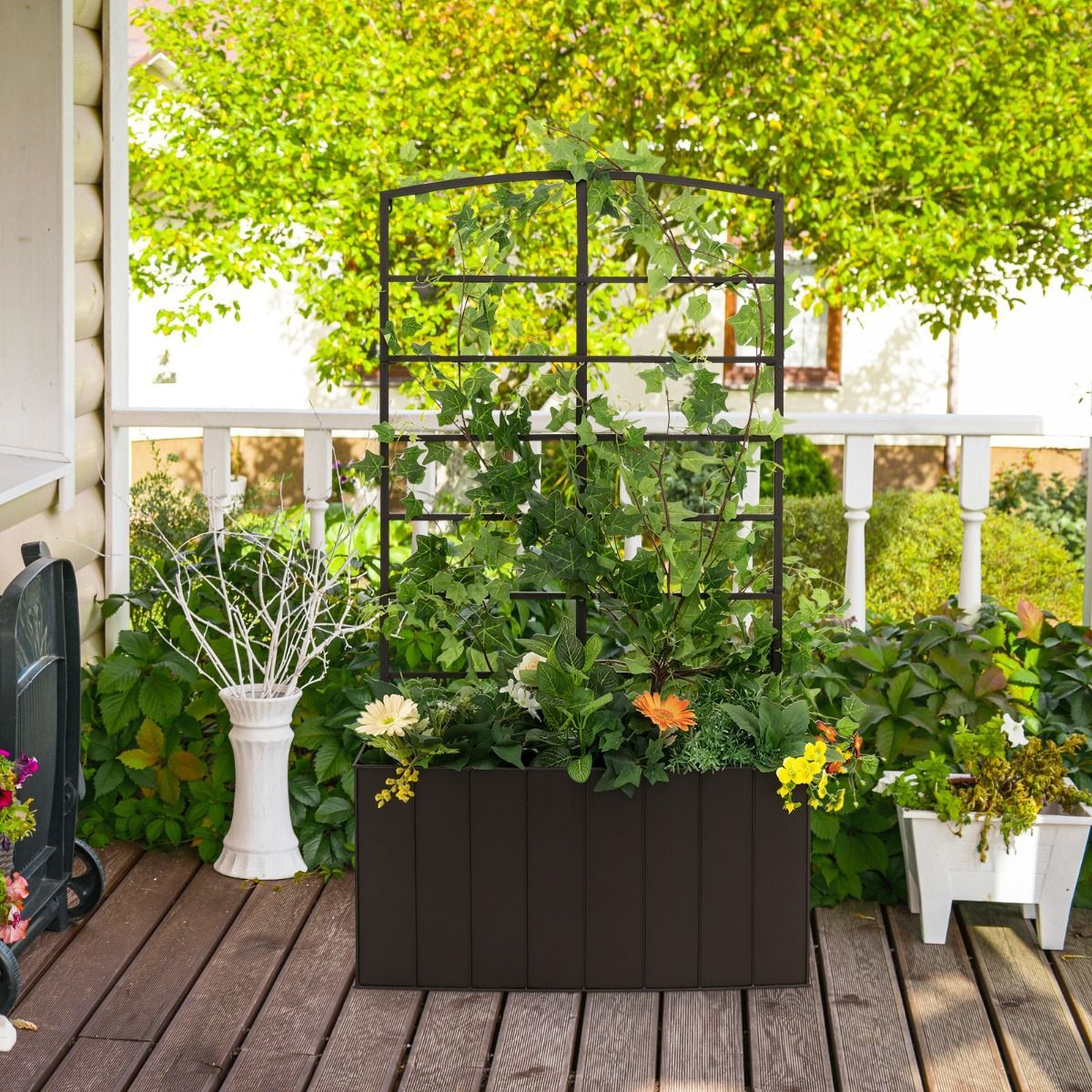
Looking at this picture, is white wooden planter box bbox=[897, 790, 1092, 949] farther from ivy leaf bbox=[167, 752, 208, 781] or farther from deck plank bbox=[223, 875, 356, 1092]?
ivy leaf bbox=[167, 752, 208, 781]

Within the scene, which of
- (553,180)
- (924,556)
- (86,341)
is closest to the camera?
(553,180)

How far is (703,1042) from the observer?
233cm

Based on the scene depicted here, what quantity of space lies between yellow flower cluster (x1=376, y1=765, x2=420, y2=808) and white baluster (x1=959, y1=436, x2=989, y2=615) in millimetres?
1358

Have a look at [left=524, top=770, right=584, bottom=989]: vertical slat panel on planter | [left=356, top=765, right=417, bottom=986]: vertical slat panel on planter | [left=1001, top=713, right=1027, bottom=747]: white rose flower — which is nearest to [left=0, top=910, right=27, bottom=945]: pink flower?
[left=356, top=765, right=417, bottom=986]: vertical slat panel on planter

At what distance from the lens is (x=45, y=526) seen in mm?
3014

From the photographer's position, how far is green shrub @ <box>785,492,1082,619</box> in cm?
738

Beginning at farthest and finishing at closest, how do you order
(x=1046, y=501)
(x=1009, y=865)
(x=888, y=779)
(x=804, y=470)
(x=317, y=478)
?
(x=1046, y=501), (x=804, y=470), (x=317, y=478), (x=888, y=779), (x=1009, y=865)

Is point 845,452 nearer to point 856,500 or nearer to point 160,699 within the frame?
point 856,500

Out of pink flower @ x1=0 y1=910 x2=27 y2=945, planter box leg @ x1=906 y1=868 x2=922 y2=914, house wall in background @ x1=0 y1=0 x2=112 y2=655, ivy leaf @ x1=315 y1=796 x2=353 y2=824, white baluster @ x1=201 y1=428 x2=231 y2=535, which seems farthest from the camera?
white baluster @ x1=201 y1=428 x2=231 y2=535

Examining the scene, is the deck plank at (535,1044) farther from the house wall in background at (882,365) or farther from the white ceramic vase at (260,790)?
the house wall in background at (882,365)

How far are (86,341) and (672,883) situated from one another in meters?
1.77

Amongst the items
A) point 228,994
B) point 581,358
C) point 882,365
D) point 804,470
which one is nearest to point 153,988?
point 228,994

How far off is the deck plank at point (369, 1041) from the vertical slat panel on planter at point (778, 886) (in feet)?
1.97

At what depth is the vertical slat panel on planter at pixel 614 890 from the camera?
2.45 m
